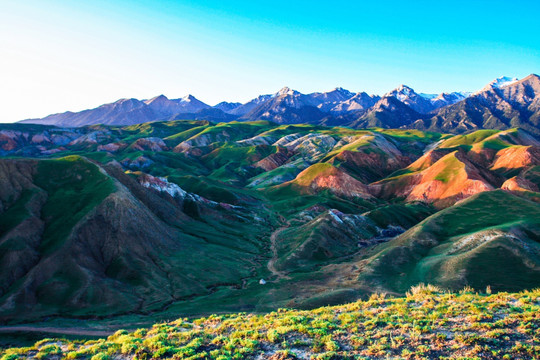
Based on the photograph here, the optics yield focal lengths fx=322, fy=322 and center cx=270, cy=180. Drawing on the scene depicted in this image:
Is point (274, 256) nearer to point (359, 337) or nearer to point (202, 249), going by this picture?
point (202, 249)

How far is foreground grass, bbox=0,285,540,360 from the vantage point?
19.7 m

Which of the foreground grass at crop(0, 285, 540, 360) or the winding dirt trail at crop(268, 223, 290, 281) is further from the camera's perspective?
the winding dirt trail at crop(268, 223, 290, 281)

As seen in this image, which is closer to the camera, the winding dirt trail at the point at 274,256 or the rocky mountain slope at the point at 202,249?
the rocky mountain slope at the point at 202,249

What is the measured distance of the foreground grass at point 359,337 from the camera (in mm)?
19688

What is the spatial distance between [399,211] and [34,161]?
130197 millimetres

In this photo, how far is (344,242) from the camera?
104125 millimetres

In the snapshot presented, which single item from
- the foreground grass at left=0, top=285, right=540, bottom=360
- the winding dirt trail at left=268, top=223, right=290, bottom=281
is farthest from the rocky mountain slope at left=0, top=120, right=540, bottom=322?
the foreground grass at left=0, top=285, right=540, bottom=360

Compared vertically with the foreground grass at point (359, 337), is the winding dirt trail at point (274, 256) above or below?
below

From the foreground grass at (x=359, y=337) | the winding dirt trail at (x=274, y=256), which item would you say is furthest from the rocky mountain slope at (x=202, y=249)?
the foreground grass at (x=359, y=337)

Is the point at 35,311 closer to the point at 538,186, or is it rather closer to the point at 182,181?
the point at 182,181

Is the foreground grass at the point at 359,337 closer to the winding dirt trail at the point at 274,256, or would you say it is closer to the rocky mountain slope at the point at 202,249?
the rocky mountain slope at the point at 202,249

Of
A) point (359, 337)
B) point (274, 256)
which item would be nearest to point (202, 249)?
point (274, 256)

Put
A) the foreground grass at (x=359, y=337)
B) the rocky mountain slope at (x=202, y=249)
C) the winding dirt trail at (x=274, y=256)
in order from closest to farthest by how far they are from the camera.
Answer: the foreground grass at (x=359, y=337)
the rocky mountain slope at (x=202, y=249)
the winding dirt trail at (x=274, y=256)

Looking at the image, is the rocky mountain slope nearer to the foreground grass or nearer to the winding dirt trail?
the winding dirt trail
